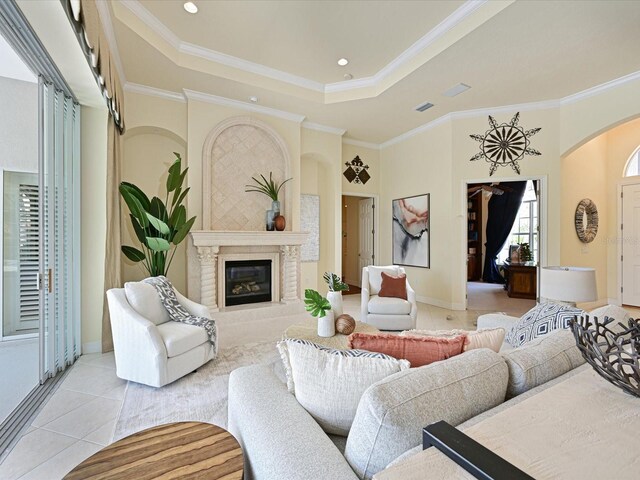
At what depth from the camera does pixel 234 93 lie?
14.7 feet

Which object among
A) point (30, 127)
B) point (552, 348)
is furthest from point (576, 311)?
point (30, 127)

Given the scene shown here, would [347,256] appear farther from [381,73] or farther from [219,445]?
[219,445]

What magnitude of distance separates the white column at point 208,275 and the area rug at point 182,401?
62.3 inches

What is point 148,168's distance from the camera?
454cm

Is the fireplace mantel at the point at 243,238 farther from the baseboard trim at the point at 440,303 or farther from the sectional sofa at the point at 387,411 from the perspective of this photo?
the sectional sofa at the point at 387,411

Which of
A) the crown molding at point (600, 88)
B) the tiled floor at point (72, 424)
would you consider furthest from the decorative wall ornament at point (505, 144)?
the tiled floor at point (72, 424)

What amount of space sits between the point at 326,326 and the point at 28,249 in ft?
9.72

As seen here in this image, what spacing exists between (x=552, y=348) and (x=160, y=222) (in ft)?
12.1

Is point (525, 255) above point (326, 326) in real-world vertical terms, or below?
above

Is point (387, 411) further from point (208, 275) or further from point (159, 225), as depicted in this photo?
point (208, 275)

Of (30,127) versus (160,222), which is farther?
(160,222)

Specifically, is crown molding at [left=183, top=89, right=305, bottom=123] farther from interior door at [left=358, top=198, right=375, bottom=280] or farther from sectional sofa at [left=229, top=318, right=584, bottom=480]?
sectional sofa at [left=229, top=318, right=584, bottom=480]

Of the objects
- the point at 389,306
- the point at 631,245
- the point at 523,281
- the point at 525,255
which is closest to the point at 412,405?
the point at 389,306

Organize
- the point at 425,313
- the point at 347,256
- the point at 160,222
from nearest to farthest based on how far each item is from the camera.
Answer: the point at 160,222 < the point at 425,313 < the point at 347,256
